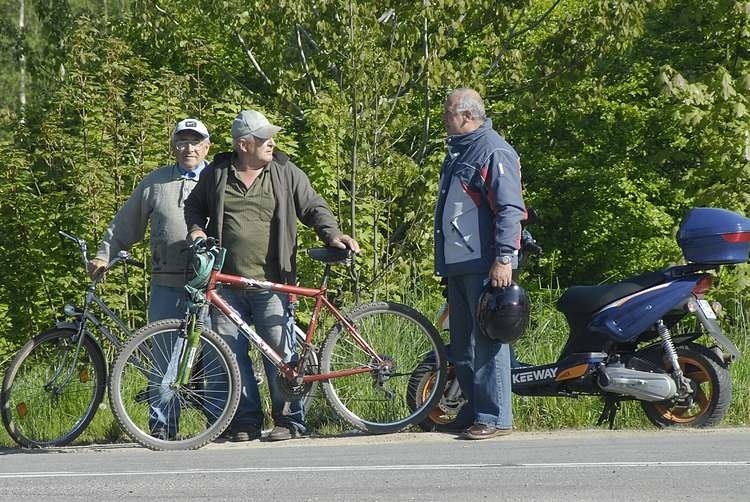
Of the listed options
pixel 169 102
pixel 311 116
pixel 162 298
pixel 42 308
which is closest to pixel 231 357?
pixel 162 298

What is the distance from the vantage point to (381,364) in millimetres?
8508

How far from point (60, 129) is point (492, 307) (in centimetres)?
733

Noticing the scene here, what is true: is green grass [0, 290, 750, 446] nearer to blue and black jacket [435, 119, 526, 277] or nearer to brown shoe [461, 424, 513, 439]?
brown shoe [461, 424, 513, 439]

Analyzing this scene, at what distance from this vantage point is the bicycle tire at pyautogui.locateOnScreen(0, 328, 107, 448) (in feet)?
27.5

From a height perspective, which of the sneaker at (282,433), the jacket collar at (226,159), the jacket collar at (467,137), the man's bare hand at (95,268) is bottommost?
the sneaker at (282,433)

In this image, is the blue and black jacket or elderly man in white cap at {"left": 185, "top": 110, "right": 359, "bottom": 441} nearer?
the blue and black jacket

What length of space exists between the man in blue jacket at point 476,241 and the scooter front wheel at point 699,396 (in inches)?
37.3

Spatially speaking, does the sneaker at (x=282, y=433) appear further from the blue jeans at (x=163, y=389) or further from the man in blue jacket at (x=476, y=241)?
the man in blue jacket at (x=476, y=241)

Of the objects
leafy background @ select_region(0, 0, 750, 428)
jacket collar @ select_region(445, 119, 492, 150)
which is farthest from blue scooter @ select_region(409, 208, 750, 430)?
leafy background @ select_region(0, 0, 750, 428)

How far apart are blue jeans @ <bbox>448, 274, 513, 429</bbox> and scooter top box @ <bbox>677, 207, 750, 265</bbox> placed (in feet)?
4.18

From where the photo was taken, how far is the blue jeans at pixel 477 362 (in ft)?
26.9

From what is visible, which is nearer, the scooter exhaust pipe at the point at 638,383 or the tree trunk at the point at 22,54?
the scooter exhaust pipe at the point at 638,383

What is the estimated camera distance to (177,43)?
690 inches

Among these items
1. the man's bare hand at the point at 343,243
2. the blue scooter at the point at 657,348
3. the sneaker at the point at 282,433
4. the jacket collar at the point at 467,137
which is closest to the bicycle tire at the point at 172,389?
the sneaker at the point at 282,433
